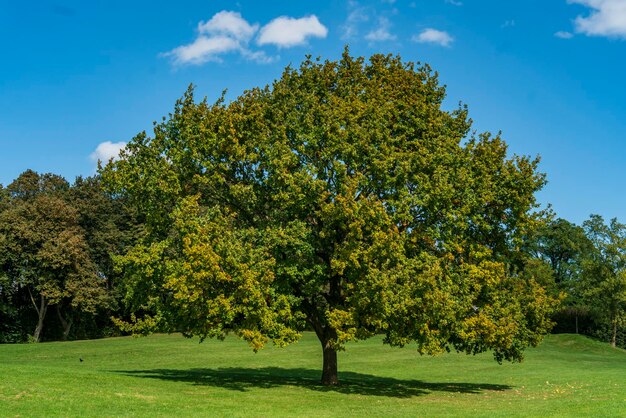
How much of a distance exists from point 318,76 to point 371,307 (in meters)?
13.1

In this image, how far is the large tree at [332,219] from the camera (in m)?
26.0

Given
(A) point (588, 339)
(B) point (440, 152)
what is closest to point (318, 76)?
(B) point (440, 152)

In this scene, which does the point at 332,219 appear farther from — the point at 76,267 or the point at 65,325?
the point at 65,325

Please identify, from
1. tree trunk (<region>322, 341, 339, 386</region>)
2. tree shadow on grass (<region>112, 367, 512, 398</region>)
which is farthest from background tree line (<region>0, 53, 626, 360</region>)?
tree shadow on grass (<region>112, 367, 512, 398</region>)

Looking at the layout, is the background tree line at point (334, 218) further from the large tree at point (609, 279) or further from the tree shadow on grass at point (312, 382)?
the large tree at point (609, 279)

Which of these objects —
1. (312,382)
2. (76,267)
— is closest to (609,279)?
(312,382)

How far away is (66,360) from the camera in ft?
146

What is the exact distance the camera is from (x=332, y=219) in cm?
2755

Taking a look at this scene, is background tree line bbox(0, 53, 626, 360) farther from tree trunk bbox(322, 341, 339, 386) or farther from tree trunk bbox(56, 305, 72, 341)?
tree trunk bbox(56, 305, 72, 341)

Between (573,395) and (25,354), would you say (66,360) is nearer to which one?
(25,354)

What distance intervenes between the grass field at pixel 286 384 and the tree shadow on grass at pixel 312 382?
59 mm

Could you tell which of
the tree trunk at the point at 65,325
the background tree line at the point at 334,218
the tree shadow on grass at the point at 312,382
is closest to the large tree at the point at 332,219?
the background tree line at the point at 334,218

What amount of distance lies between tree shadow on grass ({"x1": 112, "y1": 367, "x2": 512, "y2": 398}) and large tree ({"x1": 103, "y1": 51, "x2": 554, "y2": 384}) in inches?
88.0

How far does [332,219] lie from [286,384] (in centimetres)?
956
